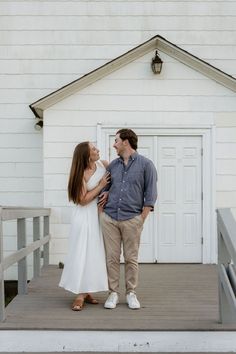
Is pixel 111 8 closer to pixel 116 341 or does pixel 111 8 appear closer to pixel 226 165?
pixel 226 165

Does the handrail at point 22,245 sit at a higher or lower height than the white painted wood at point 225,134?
lower

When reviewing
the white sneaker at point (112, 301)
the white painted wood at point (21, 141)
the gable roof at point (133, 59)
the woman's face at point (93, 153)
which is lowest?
the white sneaker at point (112, 301)

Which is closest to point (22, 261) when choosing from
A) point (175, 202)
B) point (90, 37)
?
point (175, 202)

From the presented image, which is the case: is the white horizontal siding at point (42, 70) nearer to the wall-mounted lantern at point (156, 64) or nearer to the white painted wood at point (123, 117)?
the white painted wood at point (123, 117)

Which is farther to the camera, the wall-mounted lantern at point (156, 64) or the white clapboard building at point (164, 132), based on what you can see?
the white clapboard building at point (164, 132)

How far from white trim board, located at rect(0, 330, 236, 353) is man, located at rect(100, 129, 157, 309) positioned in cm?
83

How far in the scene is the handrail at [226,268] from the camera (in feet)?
13.5

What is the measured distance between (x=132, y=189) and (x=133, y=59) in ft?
12.2

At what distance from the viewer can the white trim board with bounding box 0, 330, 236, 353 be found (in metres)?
4.35

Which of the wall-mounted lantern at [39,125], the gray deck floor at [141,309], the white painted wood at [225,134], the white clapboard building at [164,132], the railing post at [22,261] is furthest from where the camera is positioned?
the wall-mounted lantern at [39,125]

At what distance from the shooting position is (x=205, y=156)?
8.63m

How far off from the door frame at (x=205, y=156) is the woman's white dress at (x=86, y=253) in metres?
3.29

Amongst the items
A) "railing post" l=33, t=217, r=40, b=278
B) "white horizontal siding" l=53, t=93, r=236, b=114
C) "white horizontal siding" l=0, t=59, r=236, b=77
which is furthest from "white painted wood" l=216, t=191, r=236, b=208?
"railing post" l=33, t=217, r=40, b=278

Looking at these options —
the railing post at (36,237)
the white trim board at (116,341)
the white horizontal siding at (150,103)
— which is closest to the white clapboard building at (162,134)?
the white horizontal siding at (150,103)
